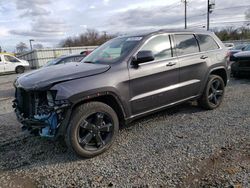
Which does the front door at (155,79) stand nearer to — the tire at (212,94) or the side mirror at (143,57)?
the side mirror at (143,57)

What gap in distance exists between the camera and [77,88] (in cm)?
325

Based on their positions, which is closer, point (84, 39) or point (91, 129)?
point (91, 129)

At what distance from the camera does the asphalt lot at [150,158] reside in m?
2.88

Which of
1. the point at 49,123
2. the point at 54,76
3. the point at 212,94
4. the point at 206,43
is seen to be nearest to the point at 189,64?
the point at 206,43

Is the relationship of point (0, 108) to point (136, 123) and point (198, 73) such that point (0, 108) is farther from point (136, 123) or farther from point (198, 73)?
point (198, 73)

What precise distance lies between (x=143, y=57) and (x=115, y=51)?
0.73 meters

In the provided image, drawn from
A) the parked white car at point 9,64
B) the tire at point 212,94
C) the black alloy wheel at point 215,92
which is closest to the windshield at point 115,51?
the tire at point 212,94

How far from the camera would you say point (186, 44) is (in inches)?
190

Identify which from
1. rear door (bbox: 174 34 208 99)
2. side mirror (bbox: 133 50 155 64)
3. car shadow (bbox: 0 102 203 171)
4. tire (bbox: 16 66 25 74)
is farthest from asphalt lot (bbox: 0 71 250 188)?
tire (bbox: 16 66 25 74)

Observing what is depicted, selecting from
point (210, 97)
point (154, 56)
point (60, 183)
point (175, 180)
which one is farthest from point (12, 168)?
point (210, 97)

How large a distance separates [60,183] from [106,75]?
1.63 m

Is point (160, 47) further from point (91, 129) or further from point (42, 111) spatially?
point (42, 111)

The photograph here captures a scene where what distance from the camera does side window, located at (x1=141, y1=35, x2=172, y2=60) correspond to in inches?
167

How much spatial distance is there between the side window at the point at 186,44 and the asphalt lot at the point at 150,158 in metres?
1.40
